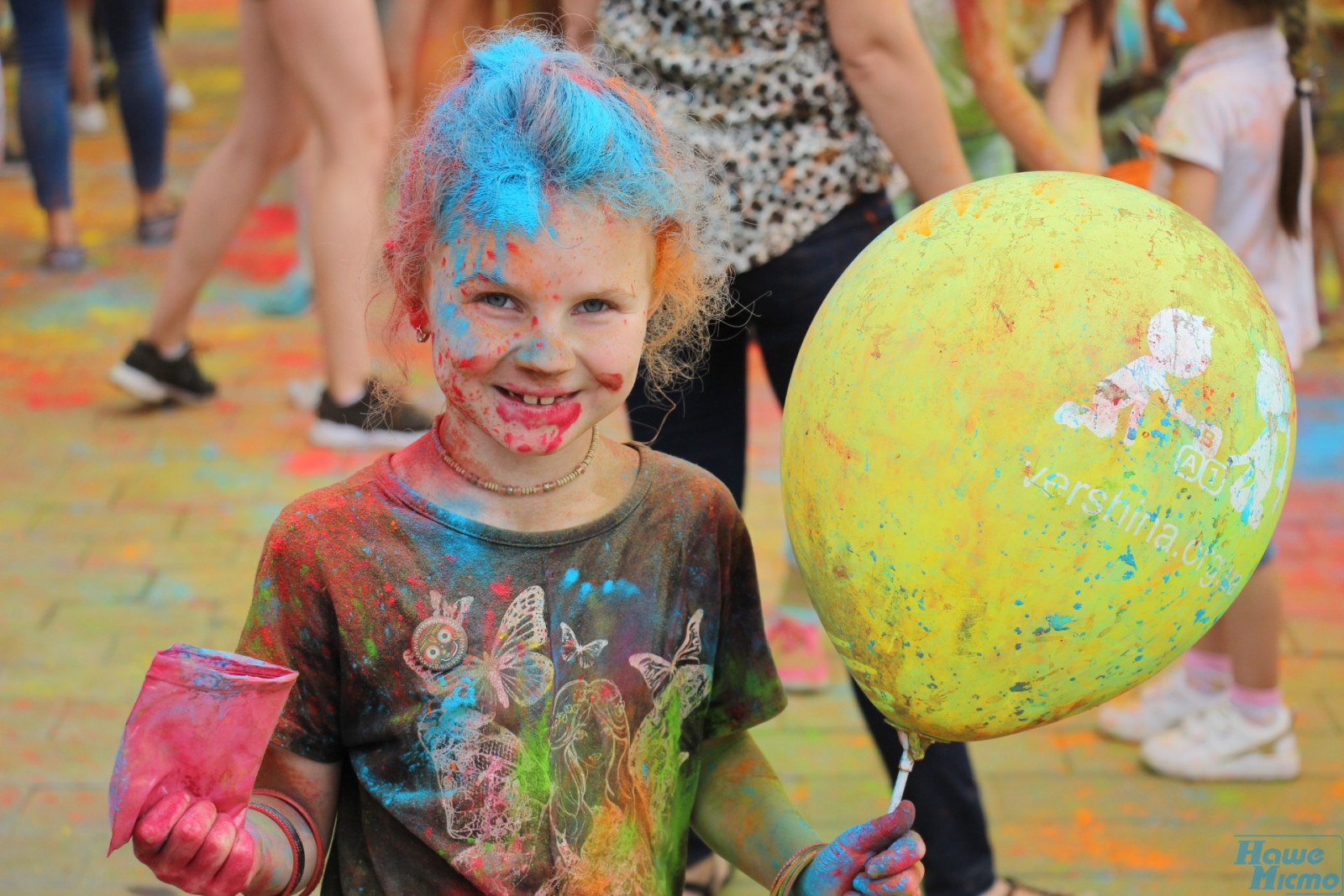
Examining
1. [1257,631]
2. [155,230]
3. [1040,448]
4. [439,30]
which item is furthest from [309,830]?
[155,230]

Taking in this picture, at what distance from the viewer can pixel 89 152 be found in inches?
289

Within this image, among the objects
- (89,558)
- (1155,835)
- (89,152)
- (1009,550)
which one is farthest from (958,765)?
(89,152)

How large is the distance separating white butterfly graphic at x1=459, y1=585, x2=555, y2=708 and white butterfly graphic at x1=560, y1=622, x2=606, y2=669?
0.02 metres

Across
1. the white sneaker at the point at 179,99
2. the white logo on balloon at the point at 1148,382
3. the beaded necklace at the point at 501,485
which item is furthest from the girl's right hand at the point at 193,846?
the white sneaker at the point at 179,99

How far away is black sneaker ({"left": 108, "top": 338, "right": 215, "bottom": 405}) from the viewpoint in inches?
173

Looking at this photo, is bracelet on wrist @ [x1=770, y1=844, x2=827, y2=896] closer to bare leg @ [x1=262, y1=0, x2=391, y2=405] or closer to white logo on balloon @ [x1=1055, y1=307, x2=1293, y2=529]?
white logo on balloon @ [x1=1055, y1=307, x2=1293, y2=529]

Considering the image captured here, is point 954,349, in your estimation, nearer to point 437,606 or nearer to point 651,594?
point 651,594

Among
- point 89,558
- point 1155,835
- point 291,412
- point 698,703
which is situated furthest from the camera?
point 291,412

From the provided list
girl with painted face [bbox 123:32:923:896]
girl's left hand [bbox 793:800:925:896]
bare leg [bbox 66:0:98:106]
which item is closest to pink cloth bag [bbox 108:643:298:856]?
girl with painted face [bbox 123:32:923:896]

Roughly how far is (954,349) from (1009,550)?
0.57 ft

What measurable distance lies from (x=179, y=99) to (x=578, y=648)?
24.6 ft

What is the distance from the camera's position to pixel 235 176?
4.15 meters

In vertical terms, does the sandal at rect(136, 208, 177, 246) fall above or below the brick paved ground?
below

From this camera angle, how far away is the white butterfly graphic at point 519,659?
1.40 m
